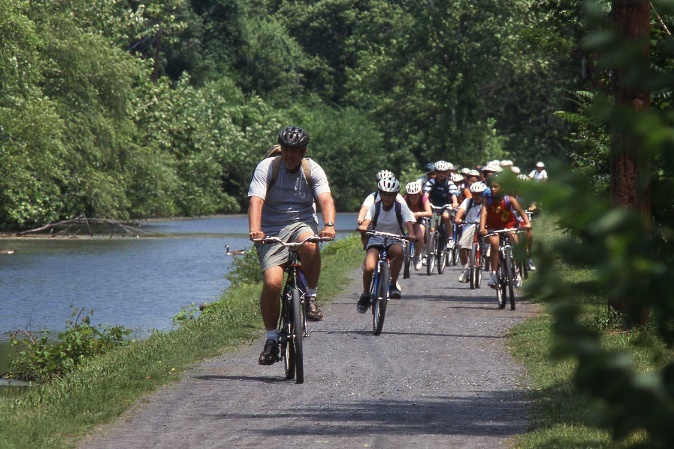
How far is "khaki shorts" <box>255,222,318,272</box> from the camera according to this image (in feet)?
31.1

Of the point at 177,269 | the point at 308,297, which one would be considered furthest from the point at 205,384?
the point at 177,269

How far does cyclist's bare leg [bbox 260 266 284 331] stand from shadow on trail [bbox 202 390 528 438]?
4.61 ft

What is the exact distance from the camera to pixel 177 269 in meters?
28.0

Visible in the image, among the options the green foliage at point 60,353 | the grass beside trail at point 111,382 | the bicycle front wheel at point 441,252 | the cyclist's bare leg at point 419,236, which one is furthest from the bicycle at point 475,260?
the green foliage at point 60,353

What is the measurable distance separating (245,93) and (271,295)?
232ft

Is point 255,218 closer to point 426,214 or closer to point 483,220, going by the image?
point 483,220

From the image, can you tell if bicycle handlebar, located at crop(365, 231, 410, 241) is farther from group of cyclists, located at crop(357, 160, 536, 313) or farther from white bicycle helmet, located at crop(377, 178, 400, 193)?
white bicycle helmet, located at crop(377, 178, 400, 193)

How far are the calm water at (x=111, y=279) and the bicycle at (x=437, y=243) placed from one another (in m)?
3.82

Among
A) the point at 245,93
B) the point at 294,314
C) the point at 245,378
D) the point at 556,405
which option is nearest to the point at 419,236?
the point at 245,378

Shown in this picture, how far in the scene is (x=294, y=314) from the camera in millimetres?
9227

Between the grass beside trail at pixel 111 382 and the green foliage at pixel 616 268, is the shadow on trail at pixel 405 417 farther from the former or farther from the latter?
the green foliage at pixel 616 268

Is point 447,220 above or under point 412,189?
under

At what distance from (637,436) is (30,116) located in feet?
107

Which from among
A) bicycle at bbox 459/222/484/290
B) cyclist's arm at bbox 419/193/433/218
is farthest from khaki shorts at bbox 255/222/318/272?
bicycle at bbox 459/222/484/290
